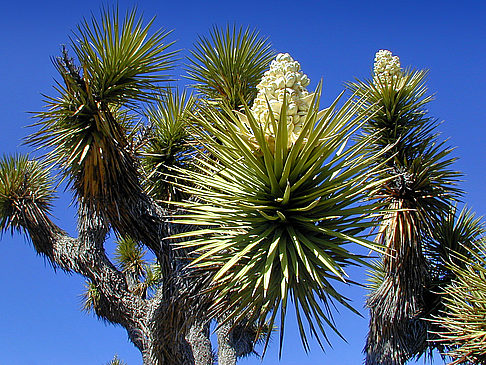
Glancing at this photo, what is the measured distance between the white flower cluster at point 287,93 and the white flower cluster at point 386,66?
10.9 feet

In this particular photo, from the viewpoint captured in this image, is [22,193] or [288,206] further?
[22,193]

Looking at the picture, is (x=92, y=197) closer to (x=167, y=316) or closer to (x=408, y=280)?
(x=167, y=316)

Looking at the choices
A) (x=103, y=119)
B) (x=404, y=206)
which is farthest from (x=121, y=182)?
(x=404, y=206)

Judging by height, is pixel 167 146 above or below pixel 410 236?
above

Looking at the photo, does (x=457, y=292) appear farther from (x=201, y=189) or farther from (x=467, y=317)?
(x=201, y=189)

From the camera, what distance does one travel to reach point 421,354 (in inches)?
251

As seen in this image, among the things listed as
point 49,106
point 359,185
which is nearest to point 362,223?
point 359,185

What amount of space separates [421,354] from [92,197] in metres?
4.44

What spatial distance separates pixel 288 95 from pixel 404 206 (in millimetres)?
3252

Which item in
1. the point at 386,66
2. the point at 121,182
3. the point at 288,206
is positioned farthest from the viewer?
the point at 386,66

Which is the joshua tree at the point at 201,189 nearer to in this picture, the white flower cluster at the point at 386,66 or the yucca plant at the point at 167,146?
the yucca plant at the point at 167,146

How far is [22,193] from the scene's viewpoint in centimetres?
616

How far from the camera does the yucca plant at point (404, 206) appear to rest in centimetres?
615

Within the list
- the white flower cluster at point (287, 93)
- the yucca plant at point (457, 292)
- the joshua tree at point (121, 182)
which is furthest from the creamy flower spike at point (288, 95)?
the yucca plant at point (457, 292)
